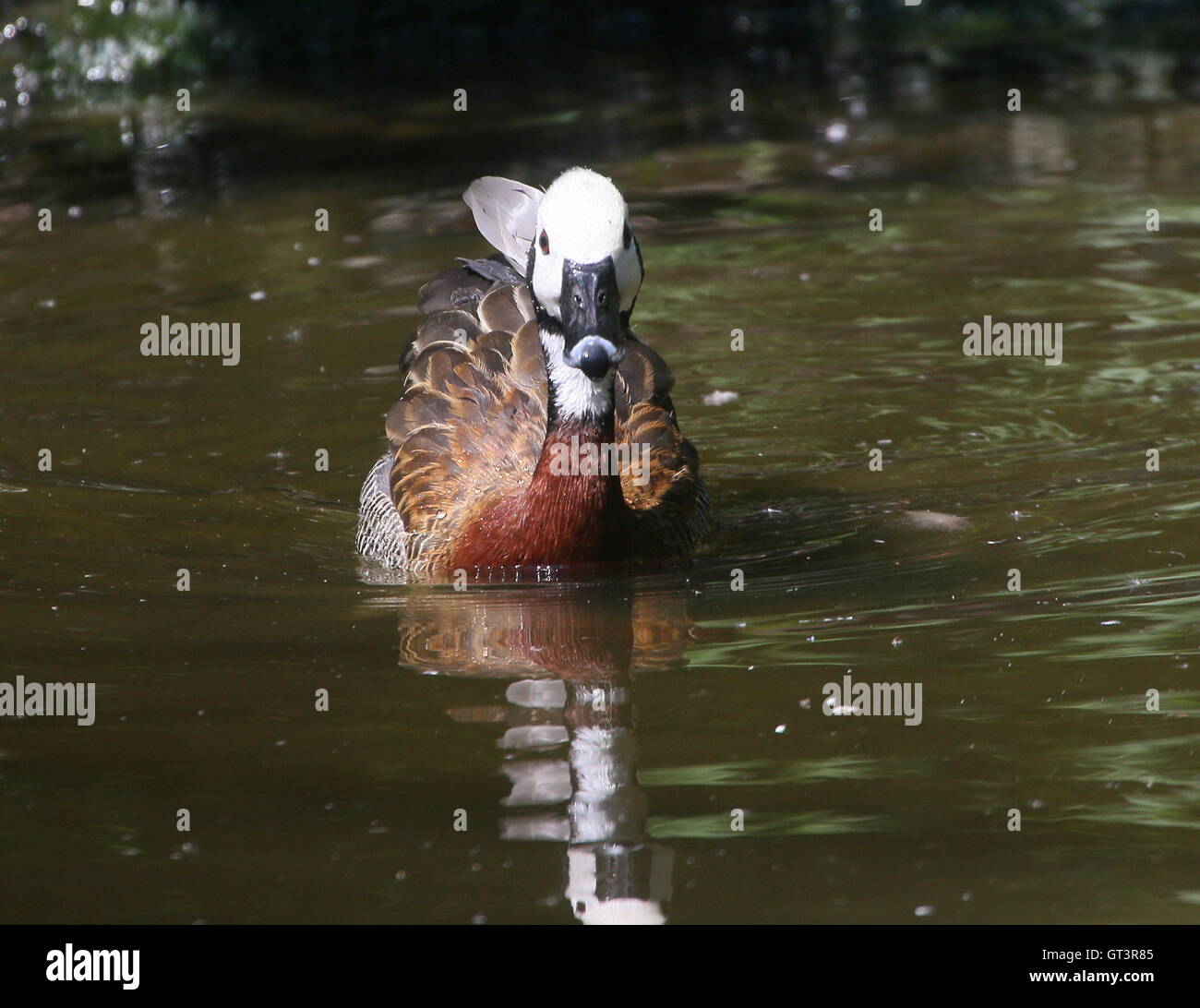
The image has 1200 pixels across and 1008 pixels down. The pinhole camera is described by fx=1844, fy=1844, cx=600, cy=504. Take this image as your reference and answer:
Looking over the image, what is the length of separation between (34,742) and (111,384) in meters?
4.92

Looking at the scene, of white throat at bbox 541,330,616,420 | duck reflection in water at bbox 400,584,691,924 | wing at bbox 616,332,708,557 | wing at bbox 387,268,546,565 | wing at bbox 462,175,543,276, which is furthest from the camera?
wing at bbox 462,175,543,276

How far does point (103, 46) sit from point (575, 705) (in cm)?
1512

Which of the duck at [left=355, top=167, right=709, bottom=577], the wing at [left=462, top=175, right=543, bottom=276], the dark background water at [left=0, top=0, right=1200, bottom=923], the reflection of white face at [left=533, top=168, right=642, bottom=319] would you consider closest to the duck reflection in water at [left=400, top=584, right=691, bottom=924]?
the dark background water at [left=0, top=0, right=1200, bottom=923]

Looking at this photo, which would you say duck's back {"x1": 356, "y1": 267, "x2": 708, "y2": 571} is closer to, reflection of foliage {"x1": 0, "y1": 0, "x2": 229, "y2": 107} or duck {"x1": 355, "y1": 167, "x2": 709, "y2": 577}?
duck {"x1": 355, "y1": 167, "x2": 709, "y2": 577}

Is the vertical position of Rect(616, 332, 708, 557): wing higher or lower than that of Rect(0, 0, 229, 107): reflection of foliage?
lower

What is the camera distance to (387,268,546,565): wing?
7602mm

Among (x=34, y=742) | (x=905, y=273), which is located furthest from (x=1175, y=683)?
(x=905, y=273)

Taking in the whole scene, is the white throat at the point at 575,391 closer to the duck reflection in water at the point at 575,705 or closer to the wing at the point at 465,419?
the wing at the point at 465,419

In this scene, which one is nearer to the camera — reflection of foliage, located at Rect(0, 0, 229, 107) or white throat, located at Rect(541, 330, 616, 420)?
white throat, located at Rect(541, 330, 616, 420)

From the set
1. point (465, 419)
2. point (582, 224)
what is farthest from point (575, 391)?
point (465, 419)

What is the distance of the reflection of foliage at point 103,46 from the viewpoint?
1872cm

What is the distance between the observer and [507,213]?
823 cm

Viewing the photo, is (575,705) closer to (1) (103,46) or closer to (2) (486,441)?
(2) (486,441)

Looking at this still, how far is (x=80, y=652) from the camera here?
642 centimetres
